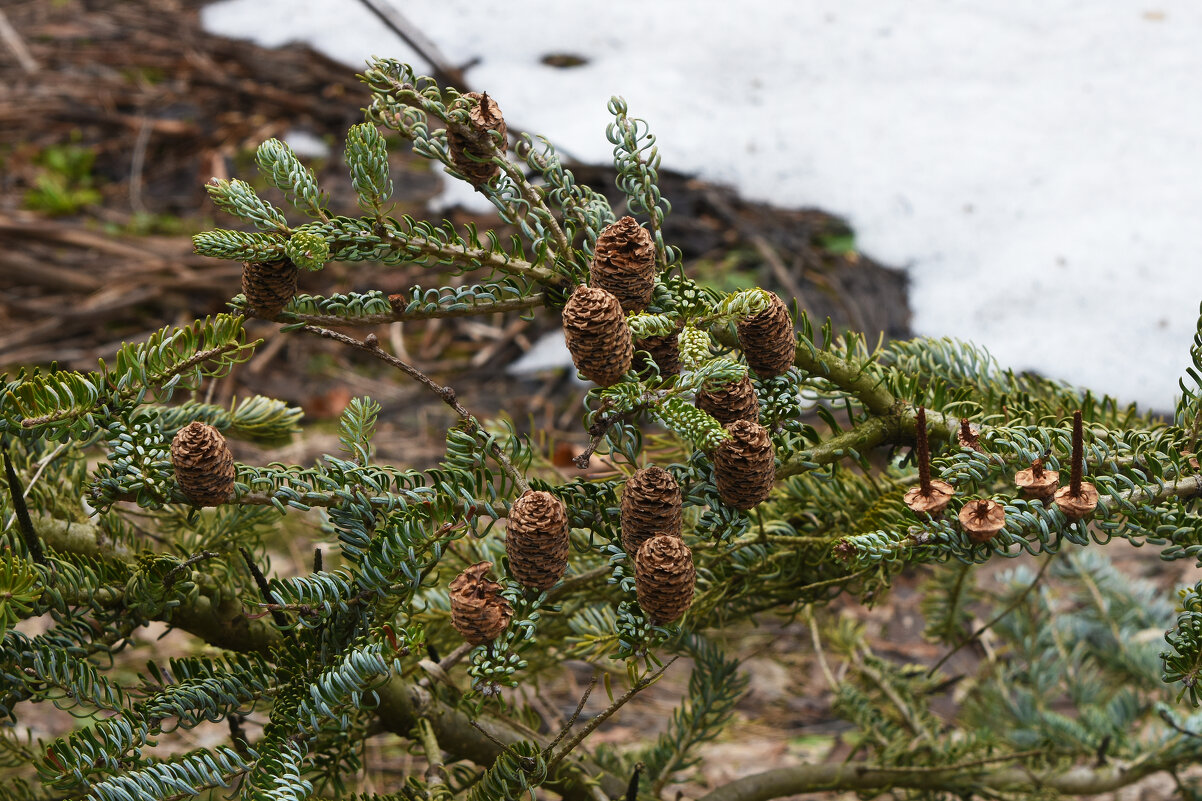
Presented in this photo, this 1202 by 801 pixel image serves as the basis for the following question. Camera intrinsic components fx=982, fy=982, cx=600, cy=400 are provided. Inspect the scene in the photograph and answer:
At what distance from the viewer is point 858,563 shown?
73cm

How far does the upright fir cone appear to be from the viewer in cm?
72

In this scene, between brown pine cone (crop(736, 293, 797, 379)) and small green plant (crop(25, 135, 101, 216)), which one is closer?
brown pine cone (crop(736, 293, 797, 379))

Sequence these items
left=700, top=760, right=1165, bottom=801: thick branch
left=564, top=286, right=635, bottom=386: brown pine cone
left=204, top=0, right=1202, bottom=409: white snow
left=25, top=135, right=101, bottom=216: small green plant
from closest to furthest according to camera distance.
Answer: left=564, top=286, right=635, bottom=386: brown pine cone, left=700, top=760, right=1165, bottom=801: thick branch, left=204, top=0, right=1202, bottom=409: white snow, left=25, top=135, right=101, bottom=216: small green plant

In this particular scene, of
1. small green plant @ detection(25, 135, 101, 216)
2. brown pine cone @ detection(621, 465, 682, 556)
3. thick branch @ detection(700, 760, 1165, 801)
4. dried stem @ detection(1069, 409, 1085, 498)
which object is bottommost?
small green plant @ detection(25, 135, 101, 216)

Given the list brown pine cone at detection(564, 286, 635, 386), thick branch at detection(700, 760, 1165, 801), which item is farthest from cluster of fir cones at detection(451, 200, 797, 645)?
thick branch at detection(700, 760, 1165, 801)

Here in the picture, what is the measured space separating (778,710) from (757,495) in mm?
1516

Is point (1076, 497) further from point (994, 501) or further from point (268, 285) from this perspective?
point (268, 285)

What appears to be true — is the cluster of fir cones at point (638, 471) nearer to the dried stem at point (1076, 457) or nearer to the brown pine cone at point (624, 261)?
the brown pine cone at point (624, 261)

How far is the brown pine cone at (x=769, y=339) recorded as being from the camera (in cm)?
73

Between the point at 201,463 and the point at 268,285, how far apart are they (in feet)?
0.45

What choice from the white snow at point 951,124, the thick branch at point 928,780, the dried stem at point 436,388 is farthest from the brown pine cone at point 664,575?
the white snow at point 951,124

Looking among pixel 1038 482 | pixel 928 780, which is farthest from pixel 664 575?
pixel 928 780

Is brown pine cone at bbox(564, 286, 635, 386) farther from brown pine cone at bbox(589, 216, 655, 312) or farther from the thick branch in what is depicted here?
the thick branch

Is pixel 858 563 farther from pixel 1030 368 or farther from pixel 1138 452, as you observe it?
pixel 1030 368
